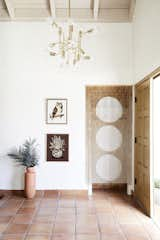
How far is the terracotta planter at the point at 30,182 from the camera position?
5.27 m

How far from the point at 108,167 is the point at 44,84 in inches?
88.0

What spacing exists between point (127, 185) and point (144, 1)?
3.55 meters

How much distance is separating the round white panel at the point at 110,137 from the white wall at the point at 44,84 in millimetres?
433

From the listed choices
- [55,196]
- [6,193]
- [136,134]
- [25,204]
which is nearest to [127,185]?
[136,134]

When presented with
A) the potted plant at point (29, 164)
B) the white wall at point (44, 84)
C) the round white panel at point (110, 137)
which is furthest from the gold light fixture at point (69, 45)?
the potted plant at point (29, 164)

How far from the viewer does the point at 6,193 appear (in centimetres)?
556

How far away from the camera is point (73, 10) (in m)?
5.60

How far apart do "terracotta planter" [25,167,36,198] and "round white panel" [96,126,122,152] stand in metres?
1.55

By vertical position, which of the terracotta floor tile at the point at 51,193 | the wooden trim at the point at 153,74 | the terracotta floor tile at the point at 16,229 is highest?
the wooden trim at the point at 153,74

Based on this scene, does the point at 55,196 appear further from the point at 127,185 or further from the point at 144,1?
the point at 144,1

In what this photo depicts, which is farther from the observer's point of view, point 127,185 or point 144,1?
point 127,185

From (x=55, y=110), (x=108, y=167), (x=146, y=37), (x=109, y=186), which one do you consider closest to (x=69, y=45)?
(x=146, y=37)

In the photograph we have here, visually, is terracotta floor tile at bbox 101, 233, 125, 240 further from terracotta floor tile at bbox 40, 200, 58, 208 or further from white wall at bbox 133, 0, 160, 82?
white wall at bbox 133, 0, 160, 82

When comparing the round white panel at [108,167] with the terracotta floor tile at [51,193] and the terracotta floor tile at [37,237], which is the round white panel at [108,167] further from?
the terracotta floor tile at [37,237]
